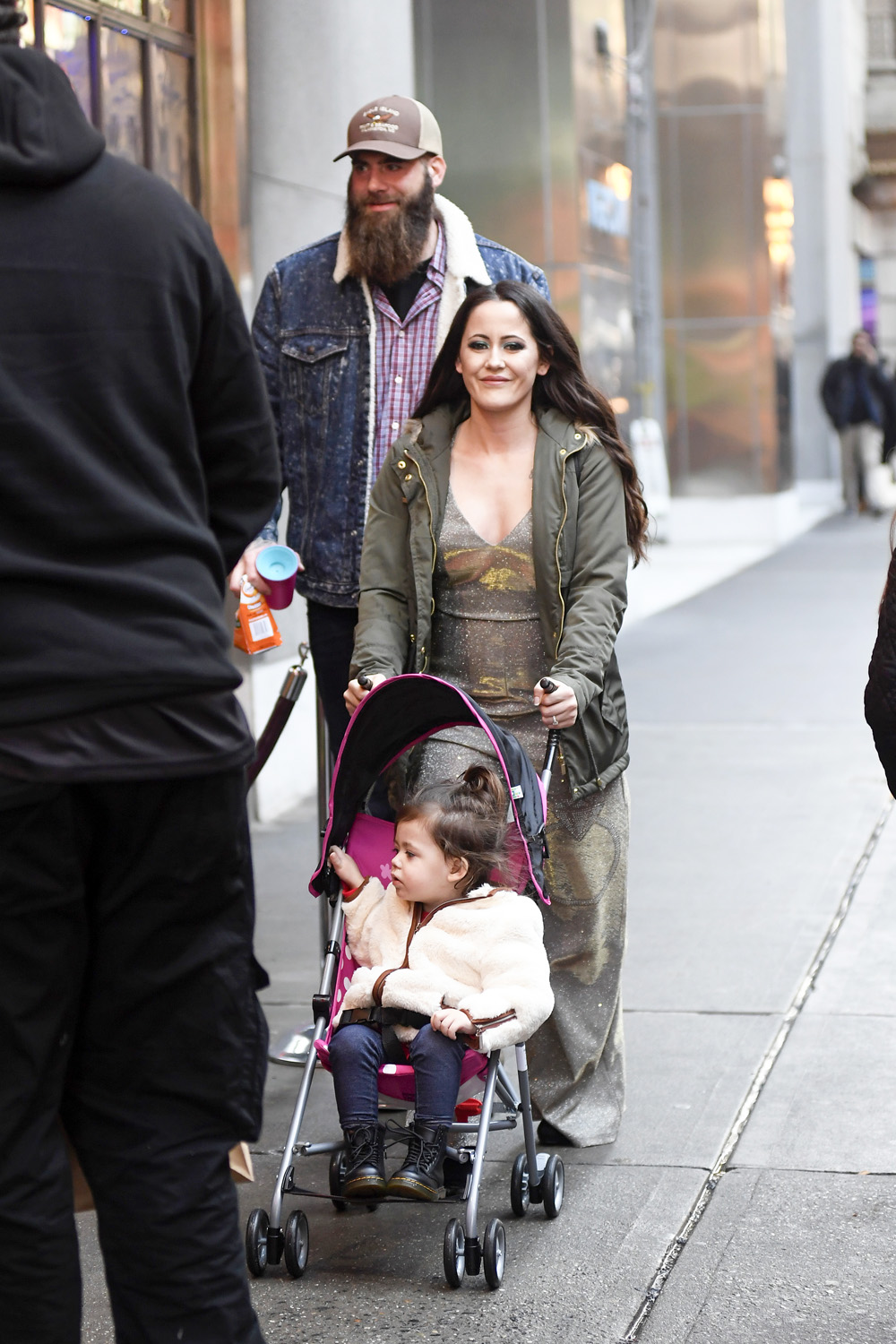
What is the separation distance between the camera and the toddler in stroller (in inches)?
136

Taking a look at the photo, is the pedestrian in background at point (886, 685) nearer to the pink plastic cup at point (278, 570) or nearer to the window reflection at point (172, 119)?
the pink plastic cup at point (278, 570)

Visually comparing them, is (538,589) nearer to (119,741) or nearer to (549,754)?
(549,754)

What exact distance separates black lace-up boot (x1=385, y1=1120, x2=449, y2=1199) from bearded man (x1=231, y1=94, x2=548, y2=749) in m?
1.39

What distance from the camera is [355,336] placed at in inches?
179

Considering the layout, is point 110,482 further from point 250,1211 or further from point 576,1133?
point 576,1133

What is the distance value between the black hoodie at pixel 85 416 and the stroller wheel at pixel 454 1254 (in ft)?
4.82

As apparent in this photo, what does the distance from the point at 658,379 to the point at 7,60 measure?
713 inches

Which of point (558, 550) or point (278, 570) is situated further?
point (278, 570)

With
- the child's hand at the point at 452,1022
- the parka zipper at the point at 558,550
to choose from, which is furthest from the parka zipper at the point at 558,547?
the child's hand at the point at 452,1022

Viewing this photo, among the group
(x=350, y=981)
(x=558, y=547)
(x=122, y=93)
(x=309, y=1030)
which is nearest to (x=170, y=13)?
(x=122, y=93)

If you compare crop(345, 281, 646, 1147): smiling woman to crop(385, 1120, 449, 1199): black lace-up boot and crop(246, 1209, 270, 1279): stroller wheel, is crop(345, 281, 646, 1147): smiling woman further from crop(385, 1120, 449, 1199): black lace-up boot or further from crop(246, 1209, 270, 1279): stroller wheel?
crop(246, 1209, 270, 1279): stroller wheel

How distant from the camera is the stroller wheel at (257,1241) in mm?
3449

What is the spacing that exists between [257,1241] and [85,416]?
181 cm

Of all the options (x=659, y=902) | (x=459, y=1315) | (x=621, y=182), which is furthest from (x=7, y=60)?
(x=621, y=182)
